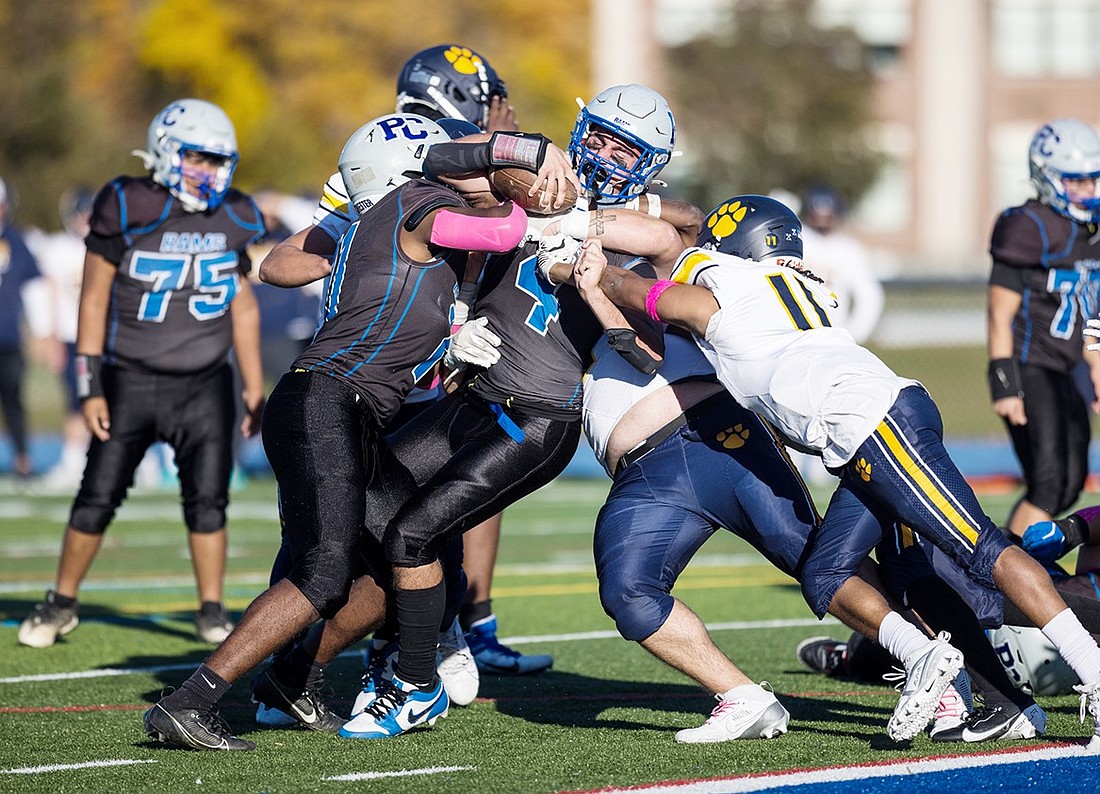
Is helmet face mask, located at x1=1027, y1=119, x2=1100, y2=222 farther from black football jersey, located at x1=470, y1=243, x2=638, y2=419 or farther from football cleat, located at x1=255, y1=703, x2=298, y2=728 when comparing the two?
football cleat, located at x1=255, y1=703, x2=298, y2=728

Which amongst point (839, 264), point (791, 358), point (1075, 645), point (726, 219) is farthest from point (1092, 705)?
point (839, 264)

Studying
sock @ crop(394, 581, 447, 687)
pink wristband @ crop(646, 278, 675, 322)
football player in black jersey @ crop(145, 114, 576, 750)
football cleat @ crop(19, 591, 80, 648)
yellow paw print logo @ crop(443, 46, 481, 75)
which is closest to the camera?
football player in black jersey @ crop(145, 114, 576, 750)

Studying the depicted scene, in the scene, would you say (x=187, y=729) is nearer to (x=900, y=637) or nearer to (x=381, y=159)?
(x=381, y=159)

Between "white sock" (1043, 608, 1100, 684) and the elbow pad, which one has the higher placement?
the elbow pad

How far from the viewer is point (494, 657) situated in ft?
20.5

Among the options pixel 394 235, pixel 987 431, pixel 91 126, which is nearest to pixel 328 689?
pixel 394 235

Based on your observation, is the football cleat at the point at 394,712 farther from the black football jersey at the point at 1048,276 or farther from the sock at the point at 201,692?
the black football jersey at the point at 1048,276

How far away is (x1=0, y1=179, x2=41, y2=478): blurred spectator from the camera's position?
500 inches

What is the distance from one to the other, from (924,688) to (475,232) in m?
1.78

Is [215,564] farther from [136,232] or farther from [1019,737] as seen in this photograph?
[1019,737]

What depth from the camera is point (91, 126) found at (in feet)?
93.7

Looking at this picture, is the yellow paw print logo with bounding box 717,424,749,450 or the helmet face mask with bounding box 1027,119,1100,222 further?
the helmet face mask with bounding box 1027,119,1100,222

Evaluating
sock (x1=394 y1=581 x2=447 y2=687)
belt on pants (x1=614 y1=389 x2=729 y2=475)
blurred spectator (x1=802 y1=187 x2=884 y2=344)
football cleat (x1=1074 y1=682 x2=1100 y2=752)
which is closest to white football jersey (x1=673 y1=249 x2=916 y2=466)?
belt on pants (x1=614 y1=389 x2=729 y2=475)

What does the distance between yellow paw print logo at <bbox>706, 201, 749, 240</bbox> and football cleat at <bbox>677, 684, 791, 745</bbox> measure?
4.53 feet
